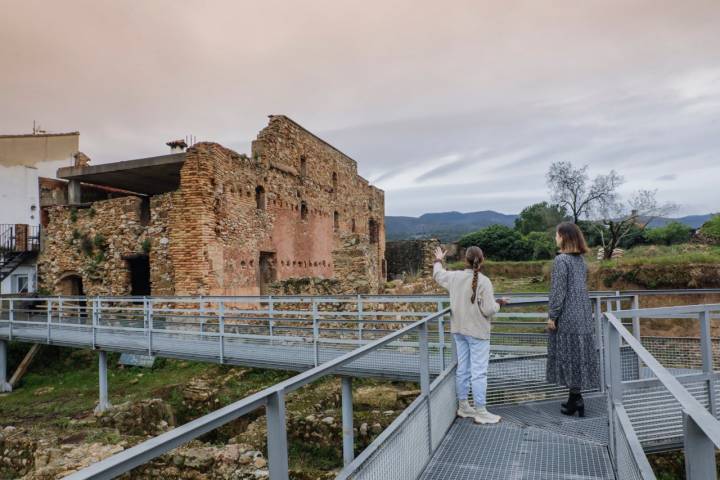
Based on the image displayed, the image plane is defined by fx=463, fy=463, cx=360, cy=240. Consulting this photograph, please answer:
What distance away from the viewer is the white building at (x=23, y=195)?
59.1ft

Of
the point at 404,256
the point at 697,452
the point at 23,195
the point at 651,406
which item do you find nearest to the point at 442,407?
the point at 651,406

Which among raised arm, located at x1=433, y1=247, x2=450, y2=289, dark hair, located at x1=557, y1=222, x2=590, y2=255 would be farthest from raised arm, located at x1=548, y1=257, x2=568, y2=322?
raised arm, located at x1=433, y1=247, x2=450, y2=289

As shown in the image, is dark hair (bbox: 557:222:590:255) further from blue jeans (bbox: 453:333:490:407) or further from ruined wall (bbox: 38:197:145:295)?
ruined wall (bbox: 38:197:145:295)

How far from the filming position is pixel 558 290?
14.3 feet

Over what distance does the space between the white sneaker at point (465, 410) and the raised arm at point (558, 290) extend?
1.18 m

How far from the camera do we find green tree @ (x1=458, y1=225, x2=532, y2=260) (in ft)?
135

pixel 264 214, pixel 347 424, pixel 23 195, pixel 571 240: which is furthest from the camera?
pixel 23 195

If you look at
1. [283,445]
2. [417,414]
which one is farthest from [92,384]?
[283,445]

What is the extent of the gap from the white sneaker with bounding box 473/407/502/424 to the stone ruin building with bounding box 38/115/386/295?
11083mm

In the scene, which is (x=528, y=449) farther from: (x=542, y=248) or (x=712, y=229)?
(x=542, y=248)

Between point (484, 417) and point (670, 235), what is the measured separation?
124 feet

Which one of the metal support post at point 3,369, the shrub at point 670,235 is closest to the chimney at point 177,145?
the metal support post at point 3,369

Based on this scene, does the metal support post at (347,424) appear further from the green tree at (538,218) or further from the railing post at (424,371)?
the green tree at (538,218)

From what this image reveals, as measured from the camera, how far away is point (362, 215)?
29.4 metres
